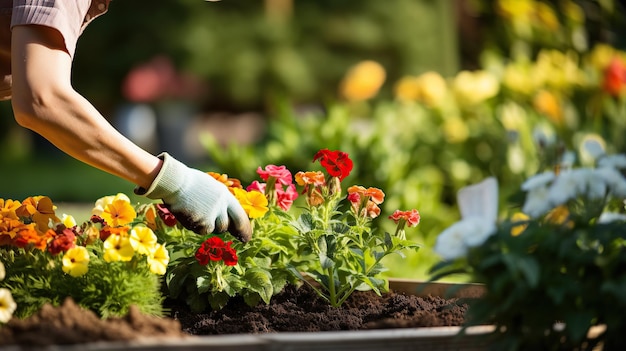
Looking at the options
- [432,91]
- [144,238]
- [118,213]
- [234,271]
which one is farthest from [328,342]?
[432,91]

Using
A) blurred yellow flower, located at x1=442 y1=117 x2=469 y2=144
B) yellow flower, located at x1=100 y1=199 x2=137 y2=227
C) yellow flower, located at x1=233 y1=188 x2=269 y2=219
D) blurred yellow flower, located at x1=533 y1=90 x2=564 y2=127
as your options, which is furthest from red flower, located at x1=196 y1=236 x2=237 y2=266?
blurred yellow flower, located at x1=533 y1=90 x2=564 y2=127

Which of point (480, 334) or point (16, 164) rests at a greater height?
point (480, 334)

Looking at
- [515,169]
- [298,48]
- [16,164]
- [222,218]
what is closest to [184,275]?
[222,218]

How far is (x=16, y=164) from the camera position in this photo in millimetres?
10406

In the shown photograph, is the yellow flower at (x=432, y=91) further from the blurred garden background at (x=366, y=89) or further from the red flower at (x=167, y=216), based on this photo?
the red flower at (x=167, y=216)

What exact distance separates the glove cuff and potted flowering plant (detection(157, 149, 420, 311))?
0.18 metres

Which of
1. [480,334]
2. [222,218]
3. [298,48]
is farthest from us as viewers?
[298,48]

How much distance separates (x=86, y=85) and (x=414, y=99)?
5939mm

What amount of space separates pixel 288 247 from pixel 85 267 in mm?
619

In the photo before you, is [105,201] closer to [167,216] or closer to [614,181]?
[167,216]

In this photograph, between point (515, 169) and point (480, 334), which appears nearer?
point (480, 334)

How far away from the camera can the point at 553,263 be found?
1.66 metres

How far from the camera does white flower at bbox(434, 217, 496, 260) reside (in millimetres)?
1668

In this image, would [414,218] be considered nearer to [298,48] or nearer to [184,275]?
[184,275]
